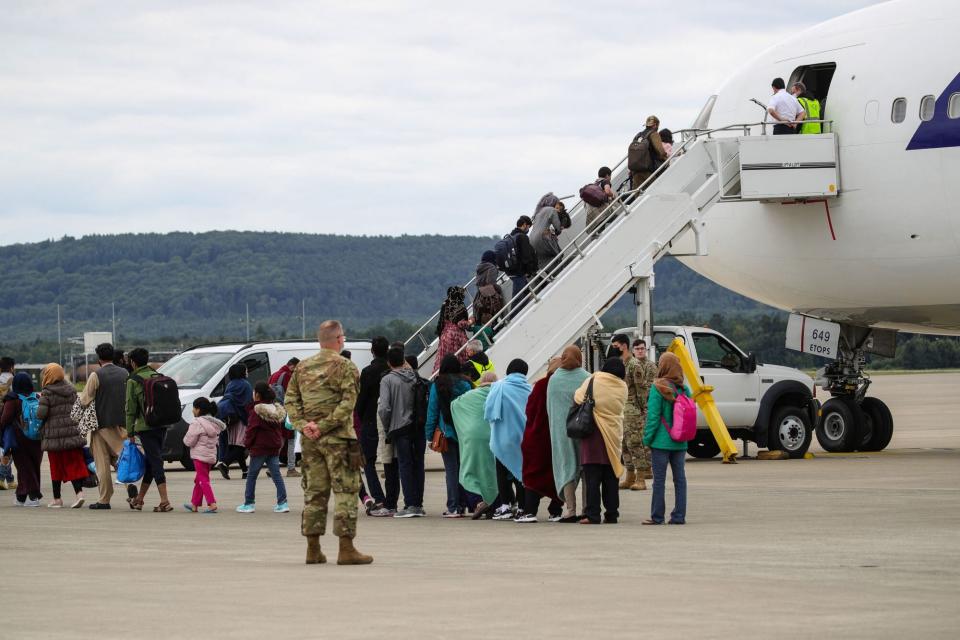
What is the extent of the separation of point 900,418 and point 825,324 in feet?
38.5

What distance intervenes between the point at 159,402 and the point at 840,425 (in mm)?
12556

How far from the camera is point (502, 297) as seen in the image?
23641 millimetres

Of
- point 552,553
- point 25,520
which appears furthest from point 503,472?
point 25,520

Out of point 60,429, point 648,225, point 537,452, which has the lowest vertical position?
point 537,452

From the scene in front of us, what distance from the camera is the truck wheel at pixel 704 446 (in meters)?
24.9

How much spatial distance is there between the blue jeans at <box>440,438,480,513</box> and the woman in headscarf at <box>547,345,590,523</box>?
4.01ft

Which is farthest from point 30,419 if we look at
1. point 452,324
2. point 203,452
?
point 452,324

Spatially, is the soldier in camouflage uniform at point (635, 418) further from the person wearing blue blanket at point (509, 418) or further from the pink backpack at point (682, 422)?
the pink backpack at point (682, 422)

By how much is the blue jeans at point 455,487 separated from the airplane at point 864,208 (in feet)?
31.5

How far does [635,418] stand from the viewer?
1903 centimetres

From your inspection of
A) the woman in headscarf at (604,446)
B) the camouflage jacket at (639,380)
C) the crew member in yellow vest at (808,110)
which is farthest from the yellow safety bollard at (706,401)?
the woman in headscarf at (604,446)

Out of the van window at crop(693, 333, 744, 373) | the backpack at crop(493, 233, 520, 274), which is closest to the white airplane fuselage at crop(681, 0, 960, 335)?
the van window at crop(693, 333, 744, 373)

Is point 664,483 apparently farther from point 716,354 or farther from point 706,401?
point 716,354

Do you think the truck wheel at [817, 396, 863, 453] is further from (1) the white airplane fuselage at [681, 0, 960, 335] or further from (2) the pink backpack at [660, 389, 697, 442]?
(2) the pink backpack at [660, 389, 697, 442]
